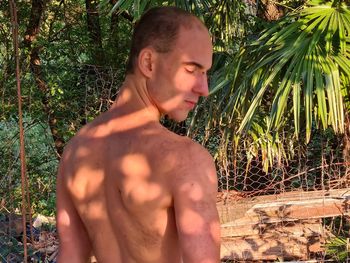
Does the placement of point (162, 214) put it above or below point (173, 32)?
below

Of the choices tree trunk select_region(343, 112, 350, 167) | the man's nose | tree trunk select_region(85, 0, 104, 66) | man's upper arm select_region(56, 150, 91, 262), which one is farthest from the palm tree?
the man's nose

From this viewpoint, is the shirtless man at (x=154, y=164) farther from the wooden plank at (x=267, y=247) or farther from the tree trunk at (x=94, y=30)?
the tree trunk at (x=94, y=30)

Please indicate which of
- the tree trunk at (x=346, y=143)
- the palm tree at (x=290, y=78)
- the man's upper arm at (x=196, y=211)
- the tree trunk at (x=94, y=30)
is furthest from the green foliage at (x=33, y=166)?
the man's upper arm at (x=196, y=211)

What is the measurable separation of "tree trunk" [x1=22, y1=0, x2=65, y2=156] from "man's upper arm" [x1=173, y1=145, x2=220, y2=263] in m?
5.30

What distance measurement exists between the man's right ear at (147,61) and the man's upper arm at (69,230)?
1.26 ft

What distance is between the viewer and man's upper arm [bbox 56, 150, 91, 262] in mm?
1893

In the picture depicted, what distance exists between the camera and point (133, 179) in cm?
163

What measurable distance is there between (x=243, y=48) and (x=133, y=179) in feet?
13.6

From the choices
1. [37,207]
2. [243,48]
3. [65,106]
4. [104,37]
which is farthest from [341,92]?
[104,37]

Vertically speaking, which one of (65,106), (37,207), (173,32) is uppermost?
(173,32)

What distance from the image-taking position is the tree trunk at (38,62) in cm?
689

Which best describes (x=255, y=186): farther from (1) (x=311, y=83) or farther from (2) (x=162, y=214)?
(2) (x=162, y=214)

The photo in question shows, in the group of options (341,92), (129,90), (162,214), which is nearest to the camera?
(162,214)

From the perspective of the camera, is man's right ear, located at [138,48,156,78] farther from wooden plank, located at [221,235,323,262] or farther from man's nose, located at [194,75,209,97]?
wooden plank, located at [221,235,323,262]
